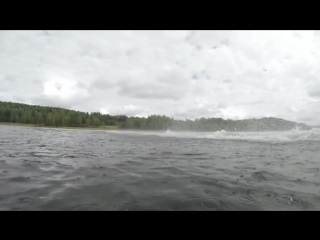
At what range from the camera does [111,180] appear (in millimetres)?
6906

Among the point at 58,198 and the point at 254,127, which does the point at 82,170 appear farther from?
the point at 254,127
